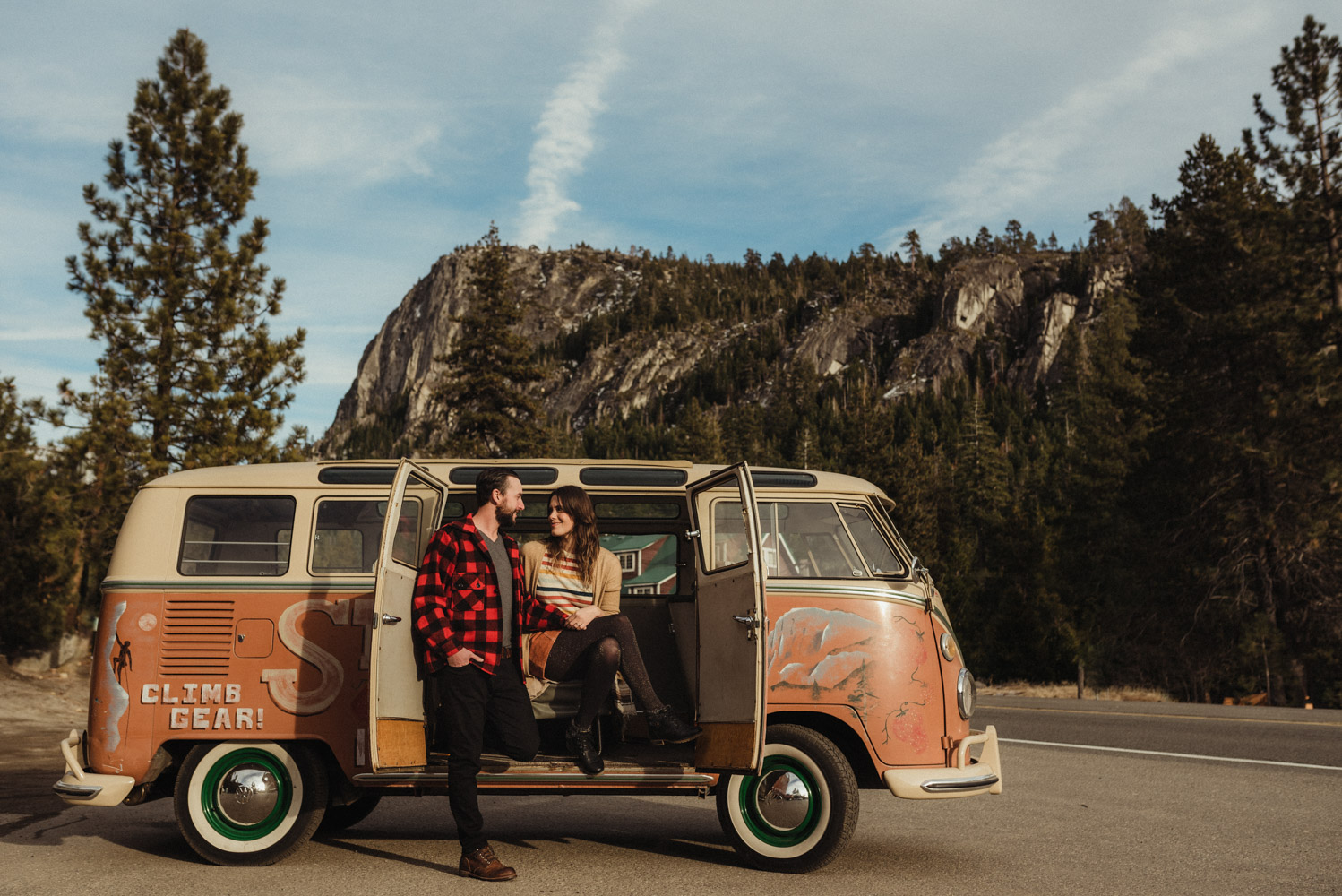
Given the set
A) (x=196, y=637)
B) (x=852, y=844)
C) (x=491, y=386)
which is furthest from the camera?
(x=491, y=386)

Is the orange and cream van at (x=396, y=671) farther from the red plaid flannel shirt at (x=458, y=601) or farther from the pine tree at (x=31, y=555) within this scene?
the pine tree at (x=31, y=555)

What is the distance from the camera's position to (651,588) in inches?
298

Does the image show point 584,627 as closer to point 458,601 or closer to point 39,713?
point 458,601

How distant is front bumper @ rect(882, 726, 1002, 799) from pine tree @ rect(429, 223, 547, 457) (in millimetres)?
35002

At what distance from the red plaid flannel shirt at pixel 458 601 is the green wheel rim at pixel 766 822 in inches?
68.0

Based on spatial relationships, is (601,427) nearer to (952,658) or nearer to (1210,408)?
(1210,408)

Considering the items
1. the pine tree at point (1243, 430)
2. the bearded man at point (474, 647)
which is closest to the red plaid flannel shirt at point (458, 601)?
the bearded man at point (474, 647)

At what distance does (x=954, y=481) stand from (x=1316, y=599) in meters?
53.5

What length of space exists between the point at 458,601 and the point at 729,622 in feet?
5.28

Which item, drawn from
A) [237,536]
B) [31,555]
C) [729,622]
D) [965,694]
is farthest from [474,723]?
[31,555]

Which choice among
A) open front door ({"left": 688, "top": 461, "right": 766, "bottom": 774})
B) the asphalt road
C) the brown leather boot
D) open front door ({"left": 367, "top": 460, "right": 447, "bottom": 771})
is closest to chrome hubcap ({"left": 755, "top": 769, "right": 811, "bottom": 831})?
the asphalt road

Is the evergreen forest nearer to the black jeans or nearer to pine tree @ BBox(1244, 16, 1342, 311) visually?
pine tree @ BBox(1244, 16, 1342, 311)

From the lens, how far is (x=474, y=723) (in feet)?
18.6

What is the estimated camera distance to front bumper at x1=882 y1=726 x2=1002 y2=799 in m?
5.86
